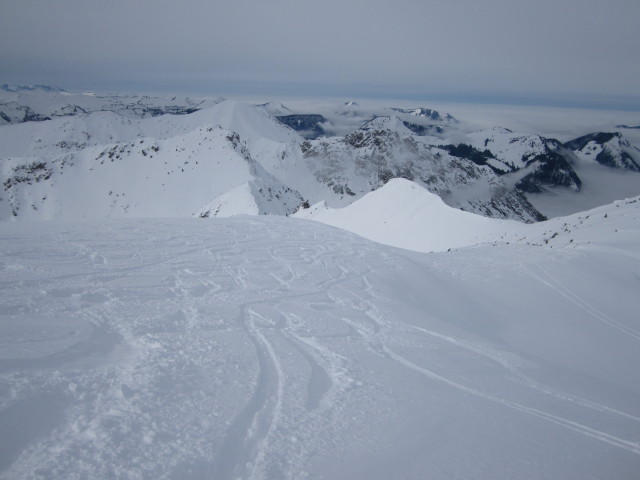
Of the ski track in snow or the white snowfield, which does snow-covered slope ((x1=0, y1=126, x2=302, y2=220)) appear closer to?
the ski track in snow

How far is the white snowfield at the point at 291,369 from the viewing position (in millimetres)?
3027

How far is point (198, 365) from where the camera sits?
13.7 ft

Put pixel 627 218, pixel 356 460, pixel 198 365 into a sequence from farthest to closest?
pixel 627 218, pixel 198 365, pixel 356 460

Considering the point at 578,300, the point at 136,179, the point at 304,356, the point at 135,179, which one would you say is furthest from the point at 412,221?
the point at 135,179

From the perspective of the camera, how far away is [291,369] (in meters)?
4.44

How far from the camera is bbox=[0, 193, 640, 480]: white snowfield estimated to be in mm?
3027

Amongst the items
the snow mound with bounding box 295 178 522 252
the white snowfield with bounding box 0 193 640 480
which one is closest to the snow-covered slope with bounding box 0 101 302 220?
the snow mound with bounding box 295 178 522 252

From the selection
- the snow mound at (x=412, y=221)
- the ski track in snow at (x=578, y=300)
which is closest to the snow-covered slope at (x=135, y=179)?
the snow mound at (x=412, y=221)

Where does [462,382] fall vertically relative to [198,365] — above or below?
below

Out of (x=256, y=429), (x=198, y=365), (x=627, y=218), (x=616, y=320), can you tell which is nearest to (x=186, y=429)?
(x=256, y=429)

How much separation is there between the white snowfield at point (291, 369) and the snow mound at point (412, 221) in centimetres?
1377

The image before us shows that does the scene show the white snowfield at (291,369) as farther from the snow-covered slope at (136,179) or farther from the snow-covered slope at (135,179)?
the snow-covered slope at (135,179)

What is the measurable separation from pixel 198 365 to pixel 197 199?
65.2 metres

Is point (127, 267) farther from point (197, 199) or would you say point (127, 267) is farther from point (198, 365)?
point (197, 199)
